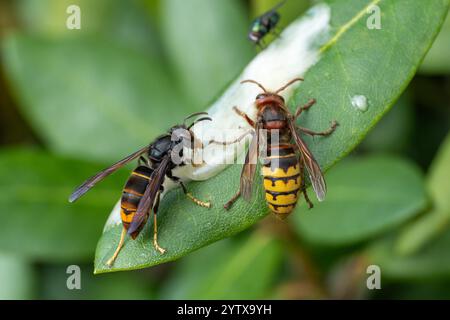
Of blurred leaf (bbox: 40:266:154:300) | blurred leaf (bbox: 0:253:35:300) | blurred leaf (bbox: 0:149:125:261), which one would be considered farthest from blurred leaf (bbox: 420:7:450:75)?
blurred leaf (bbox: 0:253:35:300)

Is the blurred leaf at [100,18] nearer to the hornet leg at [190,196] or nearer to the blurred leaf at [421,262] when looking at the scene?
the hornet leg at [190,196]

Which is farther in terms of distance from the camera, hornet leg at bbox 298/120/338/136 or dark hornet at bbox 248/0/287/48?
dark hornet at bbox 248/0/287/48

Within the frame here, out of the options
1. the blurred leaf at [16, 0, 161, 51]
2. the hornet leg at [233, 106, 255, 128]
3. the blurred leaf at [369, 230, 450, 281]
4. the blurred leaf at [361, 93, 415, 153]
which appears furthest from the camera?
the blurred leaf at [16, 0, 161, 51]

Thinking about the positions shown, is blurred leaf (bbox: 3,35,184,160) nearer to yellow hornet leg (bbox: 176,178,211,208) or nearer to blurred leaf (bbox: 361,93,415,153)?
blurred leaf (bbox: 361,93,415,153)

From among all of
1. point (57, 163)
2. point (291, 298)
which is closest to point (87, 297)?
point (57, 163)

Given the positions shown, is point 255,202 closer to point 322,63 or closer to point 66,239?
point 322,63
